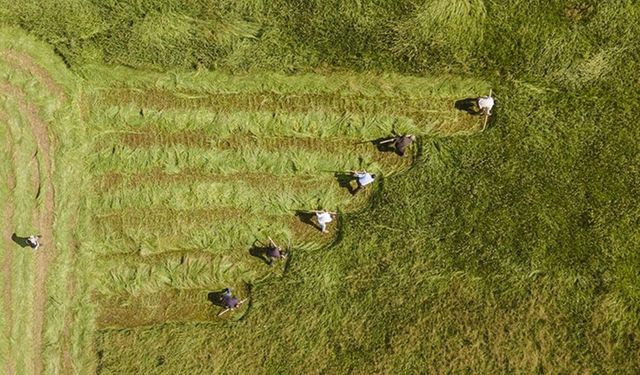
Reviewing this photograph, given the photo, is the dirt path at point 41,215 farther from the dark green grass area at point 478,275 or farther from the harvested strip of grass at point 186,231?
the dark green grass area at point 478,275

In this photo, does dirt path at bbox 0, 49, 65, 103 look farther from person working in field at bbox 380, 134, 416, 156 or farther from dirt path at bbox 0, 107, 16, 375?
person working in field at bbox 380, 134, 416, 156

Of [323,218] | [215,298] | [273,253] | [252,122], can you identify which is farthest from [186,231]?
[323,218]

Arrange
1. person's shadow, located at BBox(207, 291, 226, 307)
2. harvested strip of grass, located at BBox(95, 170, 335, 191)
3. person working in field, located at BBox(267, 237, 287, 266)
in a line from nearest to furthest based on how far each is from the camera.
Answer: person working in field, located at BBox(267, 237, 287, 266) < person's shadow, located at BBox(207, 291, 226, 307) < harvested strip of grass, located at BBox(95, 170, 335, 191)

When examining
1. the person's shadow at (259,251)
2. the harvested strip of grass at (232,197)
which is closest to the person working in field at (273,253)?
the person's shadow at (259,251)

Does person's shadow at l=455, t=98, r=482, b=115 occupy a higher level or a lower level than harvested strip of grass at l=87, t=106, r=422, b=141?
higher

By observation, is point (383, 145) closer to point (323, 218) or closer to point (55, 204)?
point (323, 218)

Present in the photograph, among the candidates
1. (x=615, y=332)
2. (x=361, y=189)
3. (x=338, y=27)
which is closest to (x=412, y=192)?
(x=361, y=189)

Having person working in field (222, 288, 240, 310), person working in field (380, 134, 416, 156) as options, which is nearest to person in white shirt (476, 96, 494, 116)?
person working in field (380, 134, 416, 156)
